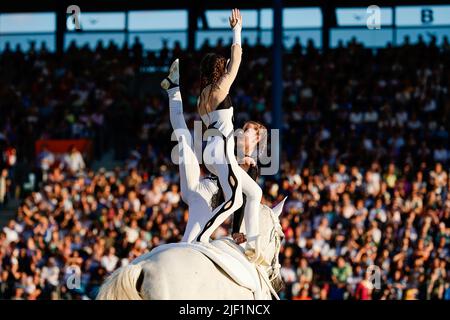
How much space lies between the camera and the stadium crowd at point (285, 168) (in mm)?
17938

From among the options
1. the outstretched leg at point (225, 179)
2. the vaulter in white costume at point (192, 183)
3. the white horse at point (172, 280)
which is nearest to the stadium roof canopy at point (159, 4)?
the vaulter in white costume at point (192, 183)

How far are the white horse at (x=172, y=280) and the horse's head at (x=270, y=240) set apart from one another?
0.62 metres

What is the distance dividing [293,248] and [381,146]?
4092 mm

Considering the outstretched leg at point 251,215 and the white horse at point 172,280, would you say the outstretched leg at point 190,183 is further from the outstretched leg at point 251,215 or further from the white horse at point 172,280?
the white horse at point 172,280

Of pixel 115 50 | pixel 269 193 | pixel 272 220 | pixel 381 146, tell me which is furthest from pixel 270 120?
pixel 272 220

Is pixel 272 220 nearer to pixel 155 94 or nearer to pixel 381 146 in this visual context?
pixel 381 146

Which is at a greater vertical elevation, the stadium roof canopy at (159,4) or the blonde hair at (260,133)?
the stadium roof canopy at (159,4)

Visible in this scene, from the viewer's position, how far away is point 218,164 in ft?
29.4

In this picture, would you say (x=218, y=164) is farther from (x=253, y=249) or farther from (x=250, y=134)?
(x=253, y=249)

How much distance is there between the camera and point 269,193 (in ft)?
62.2

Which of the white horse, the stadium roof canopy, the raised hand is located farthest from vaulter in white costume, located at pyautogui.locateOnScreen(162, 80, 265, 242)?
the stadium roof canopy

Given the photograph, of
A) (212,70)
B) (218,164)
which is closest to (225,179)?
(218,164)
